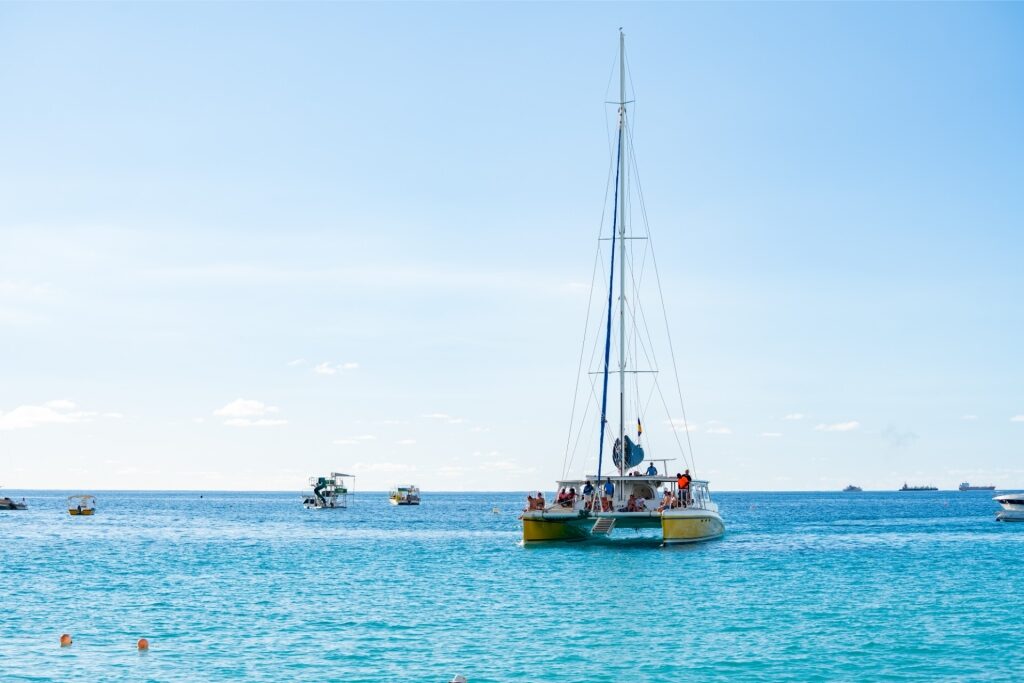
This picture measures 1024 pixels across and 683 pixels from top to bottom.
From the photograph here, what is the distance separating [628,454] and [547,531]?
6.03 meters

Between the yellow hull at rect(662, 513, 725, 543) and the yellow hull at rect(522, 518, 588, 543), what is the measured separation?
5530mm

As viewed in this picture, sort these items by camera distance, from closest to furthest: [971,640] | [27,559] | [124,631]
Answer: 1. [971,640]
2. [124,631]
3. [27,559]

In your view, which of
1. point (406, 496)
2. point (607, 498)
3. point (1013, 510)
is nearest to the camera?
point (607, 498)

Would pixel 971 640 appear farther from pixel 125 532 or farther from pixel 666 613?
pixel 125 532

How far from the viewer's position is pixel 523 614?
113 feet

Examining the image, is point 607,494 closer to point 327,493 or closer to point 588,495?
point 588,495

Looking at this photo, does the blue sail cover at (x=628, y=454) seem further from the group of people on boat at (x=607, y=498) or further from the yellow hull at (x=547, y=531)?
the yellow hull at (x=547, y=531)

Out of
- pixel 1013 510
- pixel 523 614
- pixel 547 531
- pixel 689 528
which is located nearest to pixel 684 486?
pixel 689 528

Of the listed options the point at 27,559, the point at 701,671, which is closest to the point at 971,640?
the point at 701,671

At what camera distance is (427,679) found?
2433 centimetres

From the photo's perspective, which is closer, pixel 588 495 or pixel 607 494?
pixel 607 494

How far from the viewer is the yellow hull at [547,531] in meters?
58.2

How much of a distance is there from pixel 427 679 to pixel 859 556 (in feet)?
129

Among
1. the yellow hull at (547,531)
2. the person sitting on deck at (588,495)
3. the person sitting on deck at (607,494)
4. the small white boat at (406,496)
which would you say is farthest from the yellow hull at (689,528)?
the small white boat at (406,496)
